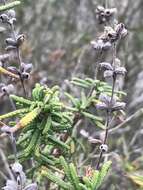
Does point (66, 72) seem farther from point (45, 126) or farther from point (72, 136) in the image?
point (45, 126)

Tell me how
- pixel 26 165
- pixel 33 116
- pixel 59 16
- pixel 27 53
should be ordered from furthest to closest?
pixel 59 16 < pixel 27 53 < pixel 26 165 < pixel 33 116

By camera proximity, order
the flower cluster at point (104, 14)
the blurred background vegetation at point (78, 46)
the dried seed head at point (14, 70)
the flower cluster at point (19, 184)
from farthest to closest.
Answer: the blurred background vegetation at point (78, 46) < the flower cluster at point (104, 14) < the dried seed head at point (14, 70) < the flower cluster at point (19, 184)

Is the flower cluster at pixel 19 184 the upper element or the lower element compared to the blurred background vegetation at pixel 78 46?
lower

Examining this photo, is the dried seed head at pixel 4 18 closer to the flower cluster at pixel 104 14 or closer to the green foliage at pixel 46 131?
the green foliage at pixel 46 131

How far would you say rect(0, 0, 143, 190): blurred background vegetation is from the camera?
3820mm

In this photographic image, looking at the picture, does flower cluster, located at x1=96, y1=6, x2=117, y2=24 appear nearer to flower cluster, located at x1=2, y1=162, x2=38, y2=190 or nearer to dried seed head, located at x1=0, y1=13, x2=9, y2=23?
dried seed head, located at x1=0, y1=13, x2=9, y2=23

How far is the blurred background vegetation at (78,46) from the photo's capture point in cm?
382

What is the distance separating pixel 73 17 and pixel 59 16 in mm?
166

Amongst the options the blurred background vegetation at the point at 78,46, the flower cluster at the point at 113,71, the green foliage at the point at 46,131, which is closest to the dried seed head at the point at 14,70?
the green foliage at the point at 46,131

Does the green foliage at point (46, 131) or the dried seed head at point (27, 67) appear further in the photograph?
the dried seed head at point (27, 67)

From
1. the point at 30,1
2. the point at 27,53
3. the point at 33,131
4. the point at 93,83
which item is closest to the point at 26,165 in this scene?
the point at 27,53

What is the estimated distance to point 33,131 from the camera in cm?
152

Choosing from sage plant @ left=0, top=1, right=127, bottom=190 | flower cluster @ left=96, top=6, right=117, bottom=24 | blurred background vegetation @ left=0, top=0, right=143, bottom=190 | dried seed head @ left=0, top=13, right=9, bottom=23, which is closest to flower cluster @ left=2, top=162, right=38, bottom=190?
sage plant @ left=0, top=1, right=127, bottom=190

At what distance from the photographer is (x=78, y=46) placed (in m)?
4.72
